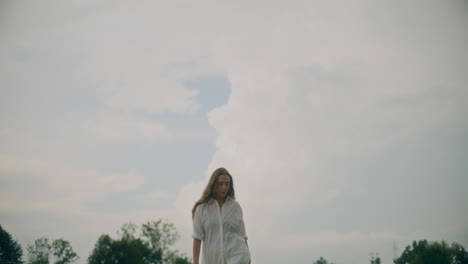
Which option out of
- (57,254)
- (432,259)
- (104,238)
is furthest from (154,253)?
(432,259)

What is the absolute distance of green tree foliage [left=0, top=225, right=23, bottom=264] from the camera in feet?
262

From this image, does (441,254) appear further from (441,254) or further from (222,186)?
(222,186)

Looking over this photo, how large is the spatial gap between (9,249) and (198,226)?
282 ft

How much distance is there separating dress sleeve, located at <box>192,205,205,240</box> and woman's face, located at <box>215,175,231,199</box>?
452mm

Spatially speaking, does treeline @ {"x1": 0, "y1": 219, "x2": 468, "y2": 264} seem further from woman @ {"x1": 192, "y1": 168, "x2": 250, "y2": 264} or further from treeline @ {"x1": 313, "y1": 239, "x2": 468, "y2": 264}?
woman @ {"x1": 192, "y1": 168, "x2": 250, "y2": 264}

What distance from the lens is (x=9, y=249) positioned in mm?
81312

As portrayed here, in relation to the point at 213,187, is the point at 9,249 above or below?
above

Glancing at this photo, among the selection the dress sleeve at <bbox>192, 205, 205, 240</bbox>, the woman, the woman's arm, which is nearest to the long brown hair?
the woman

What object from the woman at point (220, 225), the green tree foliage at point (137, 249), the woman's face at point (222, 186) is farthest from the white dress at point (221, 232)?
the green tree foliage at point (137, 249)

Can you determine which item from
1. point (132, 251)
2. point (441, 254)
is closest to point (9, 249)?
point (132, 251)

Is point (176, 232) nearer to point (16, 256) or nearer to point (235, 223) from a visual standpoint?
point (16, 256)

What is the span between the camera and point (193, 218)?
8578 millimetres

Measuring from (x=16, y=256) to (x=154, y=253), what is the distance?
25403 millimetres

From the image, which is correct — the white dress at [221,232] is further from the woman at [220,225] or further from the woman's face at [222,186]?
the woman's face at [222,186]
